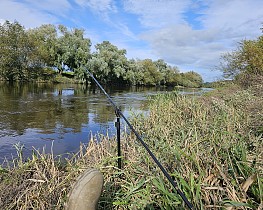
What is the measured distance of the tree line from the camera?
34.2m

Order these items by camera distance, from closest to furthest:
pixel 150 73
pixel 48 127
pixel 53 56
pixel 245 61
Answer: pixel 48 127 < pixel 245 61 < pixel 53 56 < pixel 150 73

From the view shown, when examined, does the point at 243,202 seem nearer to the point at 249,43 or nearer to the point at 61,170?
the point at 61,170

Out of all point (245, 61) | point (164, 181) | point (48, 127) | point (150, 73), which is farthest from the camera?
point (150, 73)

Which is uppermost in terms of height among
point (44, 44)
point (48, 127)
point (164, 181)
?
point (44, 44)

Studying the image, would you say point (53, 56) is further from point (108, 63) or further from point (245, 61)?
point (245, 61)

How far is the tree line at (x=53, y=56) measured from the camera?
34.2 meters

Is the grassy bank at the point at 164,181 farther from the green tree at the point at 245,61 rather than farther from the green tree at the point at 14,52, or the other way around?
the green tree at the point at 14,52

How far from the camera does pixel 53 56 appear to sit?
128 ft

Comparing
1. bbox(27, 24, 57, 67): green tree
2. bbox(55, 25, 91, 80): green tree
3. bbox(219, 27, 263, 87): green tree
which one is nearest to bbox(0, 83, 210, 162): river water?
bbox(219, 27, 263, 87): green tree

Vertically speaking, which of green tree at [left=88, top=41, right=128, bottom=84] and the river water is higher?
green tree at [left=88, top=41, right=128, bottom=84]

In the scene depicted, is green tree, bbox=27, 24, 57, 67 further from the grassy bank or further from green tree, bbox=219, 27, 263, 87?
the grassy bank

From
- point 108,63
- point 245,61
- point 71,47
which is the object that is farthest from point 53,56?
point 245,61

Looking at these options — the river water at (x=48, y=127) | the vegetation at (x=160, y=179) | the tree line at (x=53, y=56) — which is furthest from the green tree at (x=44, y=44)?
the vegetation at (x=160, y=179)

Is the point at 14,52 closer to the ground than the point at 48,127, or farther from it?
farther from it
